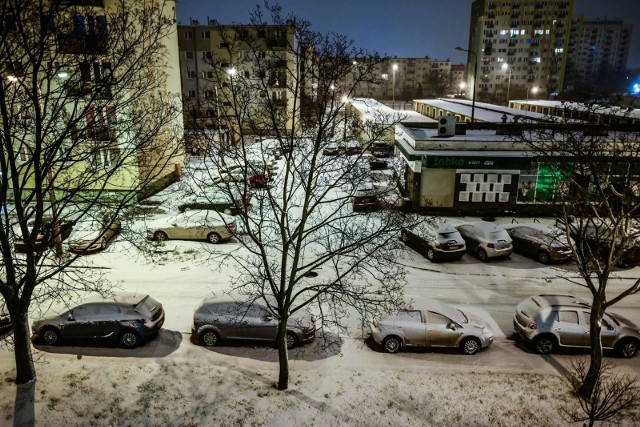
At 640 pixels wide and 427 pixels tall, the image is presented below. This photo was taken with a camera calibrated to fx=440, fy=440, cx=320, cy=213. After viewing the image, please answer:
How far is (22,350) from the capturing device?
33.1ft

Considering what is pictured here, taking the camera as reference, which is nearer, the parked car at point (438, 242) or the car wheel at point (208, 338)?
the car wheel at point (208, 338)

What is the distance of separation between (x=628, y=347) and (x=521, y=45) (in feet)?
331

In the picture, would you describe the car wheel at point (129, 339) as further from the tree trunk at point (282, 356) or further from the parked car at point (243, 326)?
the tree trunk at point (282, 356)

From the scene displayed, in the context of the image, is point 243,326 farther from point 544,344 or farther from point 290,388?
point 544,344

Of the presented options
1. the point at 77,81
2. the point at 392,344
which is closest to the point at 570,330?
the point at 392,344

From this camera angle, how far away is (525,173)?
79.7 ft

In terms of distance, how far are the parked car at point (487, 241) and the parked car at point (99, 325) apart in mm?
13338

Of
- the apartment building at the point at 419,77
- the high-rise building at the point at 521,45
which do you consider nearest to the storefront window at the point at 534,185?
the high-rise building at the point at 521,45

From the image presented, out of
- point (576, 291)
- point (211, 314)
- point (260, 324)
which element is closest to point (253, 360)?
point (260, 324)

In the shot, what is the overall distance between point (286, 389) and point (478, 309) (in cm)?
747

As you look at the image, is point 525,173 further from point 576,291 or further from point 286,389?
point 286,389

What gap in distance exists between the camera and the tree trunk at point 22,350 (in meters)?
9.88

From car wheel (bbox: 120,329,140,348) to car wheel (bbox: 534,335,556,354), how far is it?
1113 centimetres

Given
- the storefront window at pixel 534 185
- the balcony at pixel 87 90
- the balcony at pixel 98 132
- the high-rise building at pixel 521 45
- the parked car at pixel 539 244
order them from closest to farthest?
the balcony at pixel 87 90 → the balcony at pixel 98 132 → the parked car at pixel 539 244 → the storefront window at pixel 534 185 → the high-rise building at pixel 521 45
